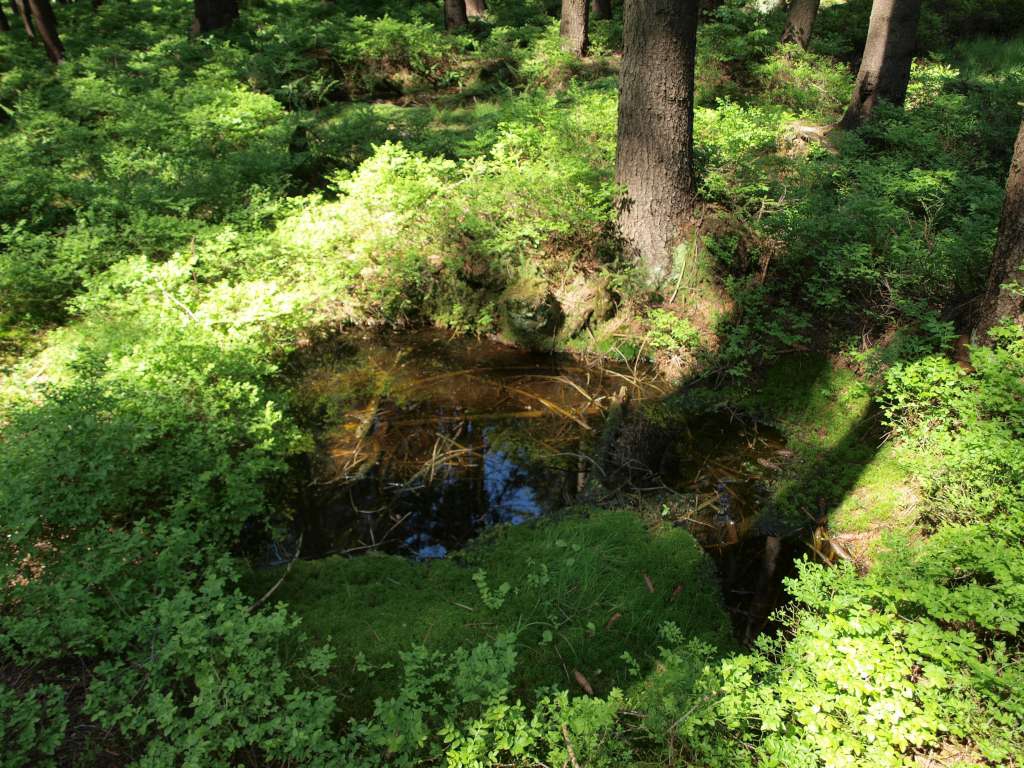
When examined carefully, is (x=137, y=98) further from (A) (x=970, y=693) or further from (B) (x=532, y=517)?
(A) (x=970, y=693)

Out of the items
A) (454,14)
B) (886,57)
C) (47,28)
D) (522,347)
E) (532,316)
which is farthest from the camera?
(454,14)

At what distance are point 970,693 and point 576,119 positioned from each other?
758 centimetres

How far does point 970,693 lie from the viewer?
274cm

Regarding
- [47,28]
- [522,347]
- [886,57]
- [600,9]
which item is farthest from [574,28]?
[47,28]

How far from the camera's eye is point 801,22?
40.0 ft

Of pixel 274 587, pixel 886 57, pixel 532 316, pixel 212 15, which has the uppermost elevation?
pixel 212 15

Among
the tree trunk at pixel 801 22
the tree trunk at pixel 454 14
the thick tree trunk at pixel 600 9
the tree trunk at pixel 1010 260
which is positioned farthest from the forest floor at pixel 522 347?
the thick tree trunk at pixel 600 9

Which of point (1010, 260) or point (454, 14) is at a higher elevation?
point (454, 14)

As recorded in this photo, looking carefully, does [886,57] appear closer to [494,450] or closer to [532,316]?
[532,316]

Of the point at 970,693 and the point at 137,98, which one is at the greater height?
the point at 137,98

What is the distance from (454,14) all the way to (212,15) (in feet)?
18.4

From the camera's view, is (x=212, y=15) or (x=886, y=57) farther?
(x=212, y=15)

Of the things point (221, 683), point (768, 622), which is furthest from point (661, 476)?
point (221, 683)

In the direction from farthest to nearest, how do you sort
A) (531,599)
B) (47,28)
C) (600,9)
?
(600,9)
(47,28)
(531,599)
